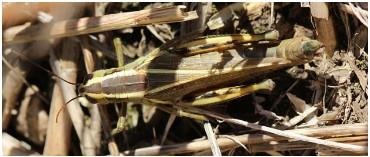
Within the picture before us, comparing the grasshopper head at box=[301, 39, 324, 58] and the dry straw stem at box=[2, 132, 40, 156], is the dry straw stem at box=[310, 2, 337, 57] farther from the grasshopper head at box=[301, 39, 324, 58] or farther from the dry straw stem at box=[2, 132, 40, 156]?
the dry straw stem at box=[2, 132, 40, 156]

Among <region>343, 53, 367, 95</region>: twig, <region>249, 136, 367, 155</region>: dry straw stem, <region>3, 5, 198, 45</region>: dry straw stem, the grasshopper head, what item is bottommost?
<region>249, 136, 367, 155</region>: dry straw stem

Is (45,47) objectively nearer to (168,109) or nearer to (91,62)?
(91,62)

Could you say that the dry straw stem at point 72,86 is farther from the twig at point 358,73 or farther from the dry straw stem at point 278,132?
the twig at point 358,73

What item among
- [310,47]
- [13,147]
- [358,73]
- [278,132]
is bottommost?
[13,147]

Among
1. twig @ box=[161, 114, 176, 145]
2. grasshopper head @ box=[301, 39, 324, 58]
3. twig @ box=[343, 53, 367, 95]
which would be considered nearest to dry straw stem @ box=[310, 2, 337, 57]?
twig @ box=[343, 53, 367, 95]

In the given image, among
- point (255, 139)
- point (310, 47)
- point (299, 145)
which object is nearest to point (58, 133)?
point (255, 139)

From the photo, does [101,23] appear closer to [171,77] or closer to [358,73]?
[171,77]
